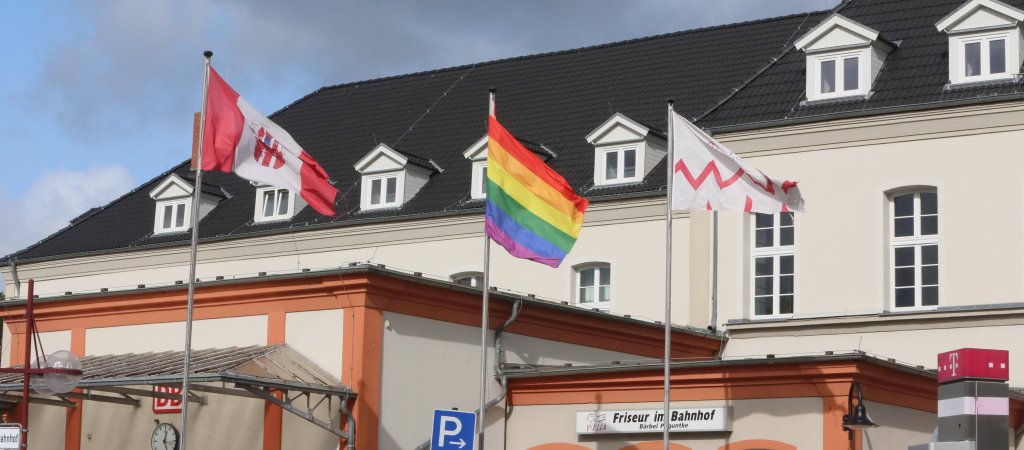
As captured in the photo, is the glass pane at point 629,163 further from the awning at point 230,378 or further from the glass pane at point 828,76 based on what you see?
the awning at point 230,378

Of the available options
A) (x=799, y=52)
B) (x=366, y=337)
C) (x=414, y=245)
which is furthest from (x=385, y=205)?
(x=366, y=337)

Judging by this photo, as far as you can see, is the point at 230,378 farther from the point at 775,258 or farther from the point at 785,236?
the point at 785,236

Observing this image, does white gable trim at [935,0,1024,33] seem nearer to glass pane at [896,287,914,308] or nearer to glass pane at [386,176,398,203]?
glass pane at [896,287,914,308]

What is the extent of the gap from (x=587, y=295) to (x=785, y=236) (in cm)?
570

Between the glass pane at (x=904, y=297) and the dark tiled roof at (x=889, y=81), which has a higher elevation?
the dark tiled roof at (x=889, y=81)

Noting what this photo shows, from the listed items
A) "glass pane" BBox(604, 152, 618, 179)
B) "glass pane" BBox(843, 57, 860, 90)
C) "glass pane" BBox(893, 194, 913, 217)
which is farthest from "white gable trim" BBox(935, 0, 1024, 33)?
"glass pane" BBox(604, 152, 618, 179)

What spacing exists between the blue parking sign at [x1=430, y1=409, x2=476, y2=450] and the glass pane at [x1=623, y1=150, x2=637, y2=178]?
16.7m

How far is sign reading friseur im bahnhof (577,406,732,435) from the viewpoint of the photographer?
22406mm

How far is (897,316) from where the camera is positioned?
1155 inches

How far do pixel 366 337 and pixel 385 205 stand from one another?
16.3 meters

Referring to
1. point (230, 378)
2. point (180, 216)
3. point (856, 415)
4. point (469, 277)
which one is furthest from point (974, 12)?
point (180, 216)

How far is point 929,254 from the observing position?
98.0 ft

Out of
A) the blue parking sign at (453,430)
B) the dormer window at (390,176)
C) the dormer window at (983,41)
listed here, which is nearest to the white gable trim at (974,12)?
the dormer window at (983,41)

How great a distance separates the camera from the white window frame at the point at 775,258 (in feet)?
101
